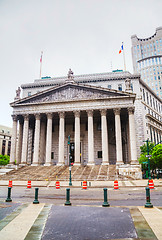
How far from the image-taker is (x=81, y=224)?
7.14 m

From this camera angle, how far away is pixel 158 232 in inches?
242

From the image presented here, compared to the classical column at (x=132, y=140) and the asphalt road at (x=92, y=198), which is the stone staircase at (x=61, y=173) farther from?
the asphalt road at (x=92, y=198)

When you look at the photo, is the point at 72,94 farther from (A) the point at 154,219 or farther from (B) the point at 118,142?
(A) the point at 154,219

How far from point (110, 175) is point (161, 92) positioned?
84699 millimetres

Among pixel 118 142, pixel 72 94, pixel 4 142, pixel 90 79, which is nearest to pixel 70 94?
pixel 72 94

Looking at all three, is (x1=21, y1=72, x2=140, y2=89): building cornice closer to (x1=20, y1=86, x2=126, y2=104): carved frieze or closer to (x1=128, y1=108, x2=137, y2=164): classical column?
(x1=20, y1=86, x2=126, y2=104): carved frieze

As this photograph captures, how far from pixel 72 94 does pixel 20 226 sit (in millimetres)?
38451

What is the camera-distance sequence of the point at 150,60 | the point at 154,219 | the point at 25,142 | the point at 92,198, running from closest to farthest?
the point at 154,219 → the point at 92,198 → the point at 25,142 → the point at 150,60

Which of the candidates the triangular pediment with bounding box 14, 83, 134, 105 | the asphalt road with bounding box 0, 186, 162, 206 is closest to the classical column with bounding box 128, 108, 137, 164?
the triangular pediment with bounding box 14, 83, 134, 105

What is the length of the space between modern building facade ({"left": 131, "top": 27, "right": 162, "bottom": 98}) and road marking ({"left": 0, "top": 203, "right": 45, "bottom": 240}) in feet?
347

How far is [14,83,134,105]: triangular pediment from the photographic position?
140ft

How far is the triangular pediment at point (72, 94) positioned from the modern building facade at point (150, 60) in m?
71.1

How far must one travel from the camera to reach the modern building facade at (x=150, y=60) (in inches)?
4294

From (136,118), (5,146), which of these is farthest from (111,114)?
(5,146)
